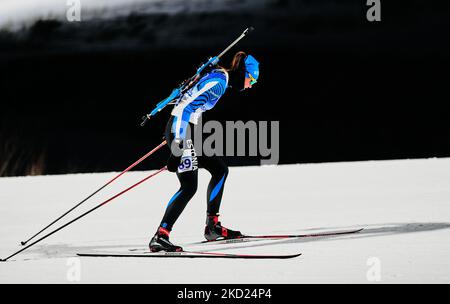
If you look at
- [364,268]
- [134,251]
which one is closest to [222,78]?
[134,251]

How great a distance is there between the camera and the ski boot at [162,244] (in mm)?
5598

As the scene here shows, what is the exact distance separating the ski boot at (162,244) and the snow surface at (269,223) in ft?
0.88

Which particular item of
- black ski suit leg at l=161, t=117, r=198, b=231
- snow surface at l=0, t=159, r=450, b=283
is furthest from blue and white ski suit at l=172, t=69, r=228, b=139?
snow surface at l=0, t=159, r=450, b=283

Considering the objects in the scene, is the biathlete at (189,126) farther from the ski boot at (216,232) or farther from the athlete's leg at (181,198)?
the ski boot at (216,232)

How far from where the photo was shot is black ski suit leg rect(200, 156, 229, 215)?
19.9ft

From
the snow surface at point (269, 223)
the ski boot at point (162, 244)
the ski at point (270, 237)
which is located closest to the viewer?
the snow surface at point (269, 223)

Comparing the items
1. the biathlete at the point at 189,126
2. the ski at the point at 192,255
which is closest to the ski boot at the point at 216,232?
the biathlete at the point at 189,126

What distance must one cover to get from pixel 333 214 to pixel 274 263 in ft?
→ 8.23

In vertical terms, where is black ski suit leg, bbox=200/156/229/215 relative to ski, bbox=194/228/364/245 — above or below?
above

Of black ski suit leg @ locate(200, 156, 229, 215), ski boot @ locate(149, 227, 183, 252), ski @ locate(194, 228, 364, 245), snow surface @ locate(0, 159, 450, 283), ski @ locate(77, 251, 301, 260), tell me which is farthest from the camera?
ski @ locate(194, 228, 364, 245)

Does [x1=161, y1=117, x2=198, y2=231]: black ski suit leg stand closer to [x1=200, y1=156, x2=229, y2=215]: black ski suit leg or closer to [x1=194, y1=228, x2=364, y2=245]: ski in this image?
[x1=200, y1=156, x2=229, y2=215]: black ski suit leg

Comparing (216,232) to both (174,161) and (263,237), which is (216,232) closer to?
(263,237)

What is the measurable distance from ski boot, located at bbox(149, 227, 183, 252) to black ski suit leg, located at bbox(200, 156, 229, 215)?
0.63m

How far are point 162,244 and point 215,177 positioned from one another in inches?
30.8
